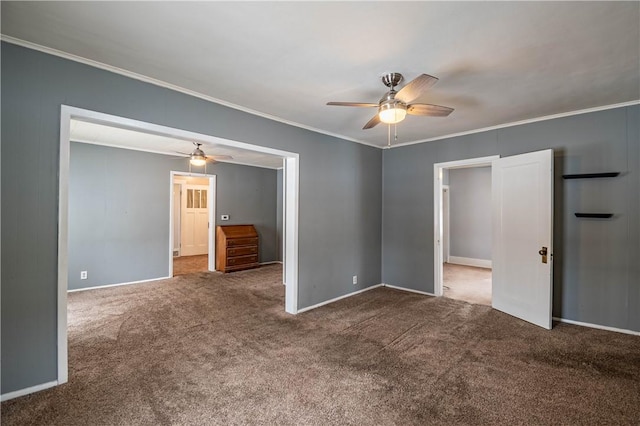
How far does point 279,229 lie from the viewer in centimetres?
791

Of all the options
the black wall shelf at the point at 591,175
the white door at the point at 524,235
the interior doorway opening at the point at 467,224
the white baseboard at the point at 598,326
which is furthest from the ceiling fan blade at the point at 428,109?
the interior doorway opening at the point at 467,224

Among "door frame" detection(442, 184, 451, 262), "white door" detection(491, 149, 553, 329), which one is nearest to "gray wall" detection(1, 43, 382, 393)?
"white door" detection(491, 149, 553, 329)

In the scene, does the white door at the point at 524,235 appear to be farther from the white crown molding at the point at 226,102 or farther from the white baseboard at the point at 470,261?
the white baseboard at the point at 470,261

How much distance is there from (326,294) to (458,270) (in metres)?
3.97

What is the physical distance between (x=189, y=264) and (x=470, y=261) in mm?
7186

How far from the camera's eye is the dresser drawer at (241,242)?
6.46 m

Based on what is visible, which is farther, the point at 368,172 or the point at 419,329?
the point at 368,172

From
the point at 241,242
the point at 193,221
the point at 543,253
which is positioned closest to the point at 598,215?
the point at 543,253

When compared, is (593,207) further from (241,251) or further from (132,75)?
(241,251)

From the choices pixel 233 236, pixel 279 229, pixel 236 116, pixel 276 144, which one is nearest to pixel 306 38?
pixel 236 116

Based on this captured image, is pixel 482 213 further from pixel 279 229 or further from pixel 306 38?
pixel 306 38

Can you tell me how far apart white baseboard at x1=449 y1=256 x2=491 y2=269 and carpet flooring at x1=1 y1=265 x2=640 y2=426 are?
11.5 feet

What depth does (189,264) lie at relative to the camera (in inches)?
294

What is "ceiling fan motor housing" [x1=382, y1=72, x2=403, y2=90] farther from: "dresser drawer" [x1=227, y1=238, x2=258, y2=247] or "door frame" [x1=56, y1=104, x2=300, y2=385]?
→ "dresser drawer" [x1=227, y1=238, x2=258, y2=247]
